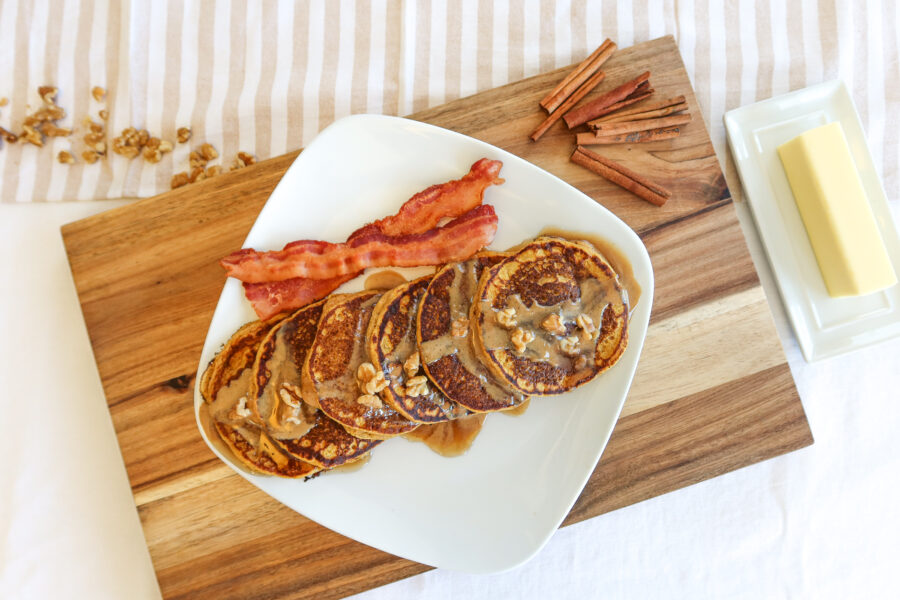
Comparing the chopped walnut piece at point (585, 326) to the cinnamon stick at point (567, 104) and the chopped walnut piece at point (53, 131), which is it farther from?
the chopped walnut piece at point (53, 131)

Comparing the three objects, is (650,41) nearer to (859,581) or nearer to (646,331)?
(646,331)

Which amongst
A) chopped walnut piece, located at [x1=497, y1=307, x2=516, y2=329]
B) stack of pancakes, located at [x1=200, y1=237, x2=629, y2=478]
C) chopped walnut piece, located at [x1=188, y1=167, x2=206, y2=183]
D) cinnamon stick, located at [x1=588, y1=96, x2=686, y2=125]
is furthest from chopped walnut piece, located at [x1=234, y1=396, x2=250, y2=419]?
cinnamon stick, located at [x1=588, y1=96, x2=686, y2=125]

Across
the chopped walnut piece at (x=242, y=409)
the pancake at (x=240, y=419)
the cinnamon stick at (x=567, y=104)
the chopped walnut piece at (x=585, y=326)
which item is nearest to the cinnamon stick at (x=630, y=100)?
the cinnamon stick at (x=567, y=104)

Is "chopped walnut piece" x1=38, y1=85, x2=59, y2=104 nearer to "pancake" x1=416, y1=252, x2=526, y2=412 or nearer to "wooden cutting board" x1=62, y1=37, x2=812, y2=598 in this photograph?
"wooden cutting board" x1=62, y1=37, x2=812, y2=598

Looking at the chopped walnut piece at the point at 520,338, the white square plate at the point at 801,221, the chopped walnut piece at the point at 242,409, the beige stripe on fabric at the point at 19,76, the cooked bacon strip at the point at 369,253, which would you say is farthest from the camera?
the beige stripe on fabric at the point at 19,76

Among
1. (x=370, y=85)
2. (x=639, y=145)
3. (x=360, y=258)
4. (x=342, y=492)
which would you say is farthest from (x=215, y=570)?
(x=639, y=145)
